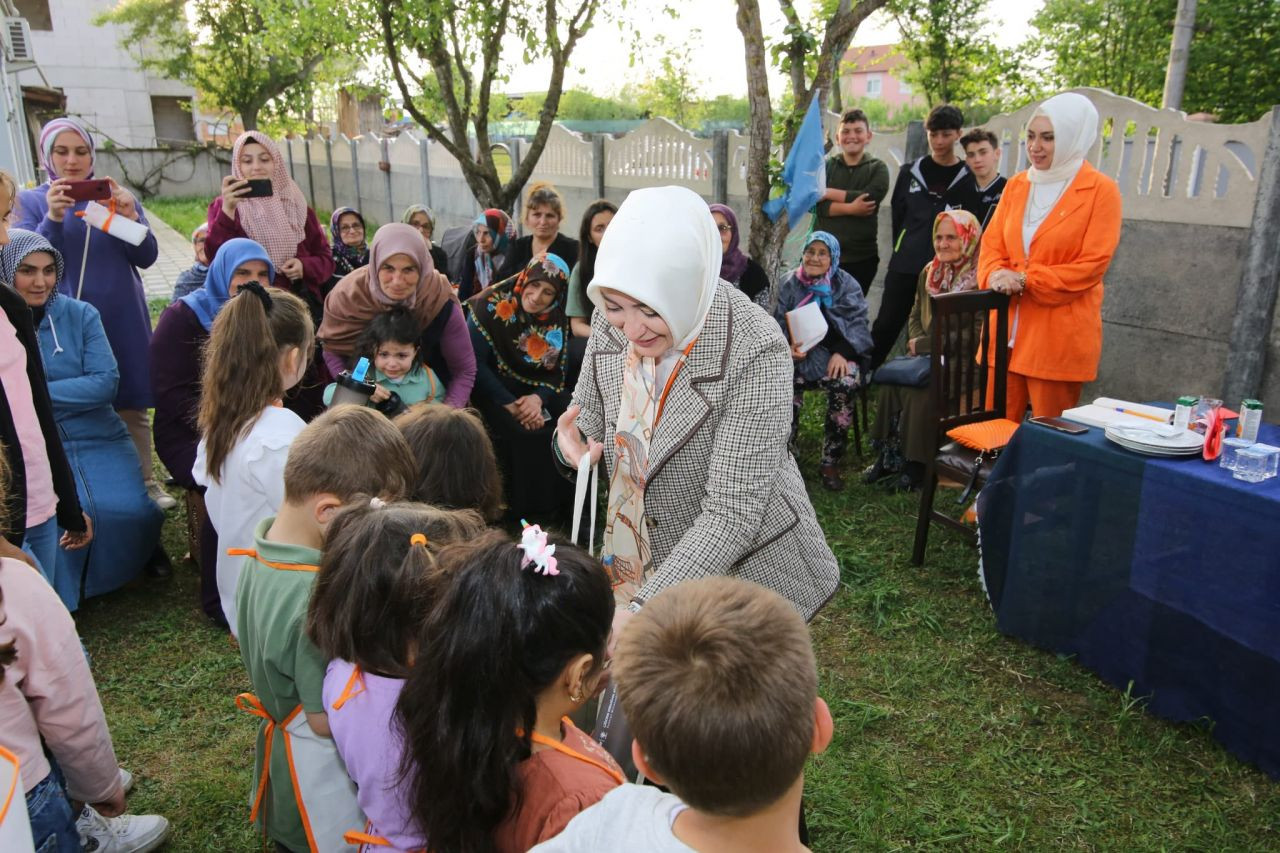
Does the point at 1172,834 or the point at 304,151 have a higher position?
the point at 304,151

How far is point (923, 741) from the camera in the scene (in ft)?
9.67

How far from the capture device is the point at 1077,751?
9.41 feet

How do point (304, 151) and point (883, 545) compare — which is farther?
point (304, 151)

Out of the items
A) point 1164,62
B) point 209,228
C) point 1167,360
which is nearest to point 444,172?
point 209,228

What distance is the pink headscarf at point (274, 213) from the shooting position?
14.6 feet

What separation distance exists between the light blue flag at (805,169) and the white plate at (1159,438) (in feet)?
A: 7.86

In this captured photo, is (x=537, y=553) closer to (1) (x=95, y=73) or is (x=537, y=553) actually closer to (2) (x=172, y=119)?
(1) (x=95, y=73)

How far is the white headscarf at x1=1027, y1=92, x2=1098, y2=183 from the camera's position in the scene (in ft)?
13.6

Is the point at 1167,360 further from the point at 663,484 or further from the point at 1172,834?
the point at 663,484

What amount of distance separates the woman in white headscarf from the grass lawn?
104 cm

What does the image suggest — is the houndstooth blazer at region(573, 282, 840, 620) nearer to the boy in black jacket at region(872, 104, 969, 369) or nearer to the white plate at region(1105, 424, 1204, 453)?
the white plate at region(1105, 424, 1204, 453)

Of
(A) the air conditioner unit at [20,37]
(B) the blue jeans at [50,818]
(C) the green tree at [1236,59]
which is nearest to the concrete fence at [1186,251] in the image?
(B) the blue jeans at [50,818]

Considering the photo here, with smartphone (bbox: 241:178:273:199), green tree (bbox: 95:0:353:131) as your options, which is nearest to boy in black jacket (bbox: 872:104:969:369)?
smartphone (bbox: 241:178:273:199)

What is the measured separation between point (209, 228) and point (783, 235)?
306cm
